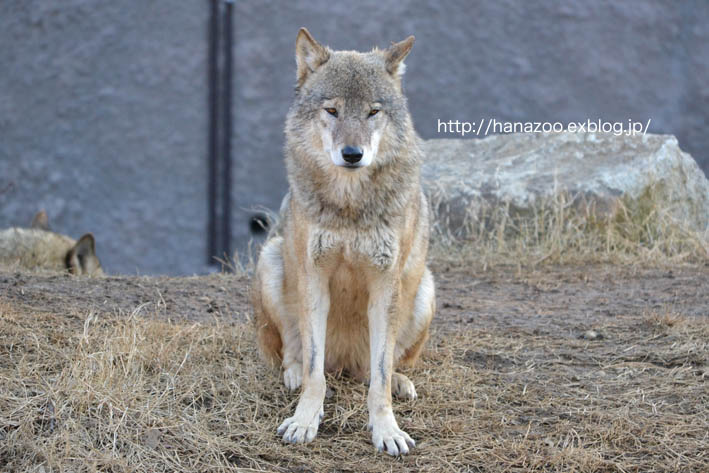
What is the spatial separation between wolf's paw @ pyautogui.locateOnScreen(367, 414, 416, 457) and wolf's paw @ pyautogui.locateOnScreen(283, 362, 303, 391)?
620mm

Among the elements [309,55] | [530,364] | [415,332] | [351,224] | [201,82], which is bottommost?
[530,364]

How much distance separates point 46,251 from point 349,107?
437 centimetres

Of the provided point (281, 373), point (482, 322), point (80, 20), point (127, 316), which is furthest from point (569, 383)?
point (80, 20)

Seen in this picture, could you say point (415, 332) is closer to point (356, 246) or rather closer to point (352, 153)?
point (356, 246)

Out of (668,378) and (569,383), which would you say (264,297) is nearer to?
(569,383)

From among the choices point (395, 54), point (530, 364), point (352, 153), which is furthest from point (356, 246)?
point (530, 364)

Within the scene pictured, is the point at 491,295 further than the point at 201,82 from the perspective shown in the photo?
No

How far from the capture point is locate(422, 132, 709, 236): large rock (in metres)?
7.60

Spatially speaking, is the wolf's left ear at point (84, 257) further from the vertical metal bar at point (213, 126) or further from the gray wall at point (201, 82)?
the vertical metal bar at point (213, 126)

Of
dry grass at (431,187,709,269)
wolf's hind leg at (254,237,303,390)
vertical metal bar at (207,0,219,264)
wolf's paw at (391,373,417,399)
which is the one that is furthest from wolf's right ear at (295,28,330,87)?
vertical metal bar at (207,0,219,264)

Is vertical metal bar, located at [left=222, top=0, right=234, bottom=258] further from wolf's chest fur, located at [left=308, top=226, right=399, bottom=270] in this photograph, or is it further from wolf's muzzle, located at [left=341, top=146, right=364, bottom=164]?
wolf's muzzle, located at [left=341, top=146, right=364, bottom=164]

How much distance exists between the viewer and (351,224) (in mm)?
3844

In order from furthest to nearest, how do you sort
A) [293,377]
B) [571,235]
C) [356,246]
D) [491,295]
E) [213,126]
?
[213,126] < [571,235] < [491,295] < [293,377] < [356,246]

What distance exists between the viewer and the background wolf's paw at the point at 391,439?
11.7ft
